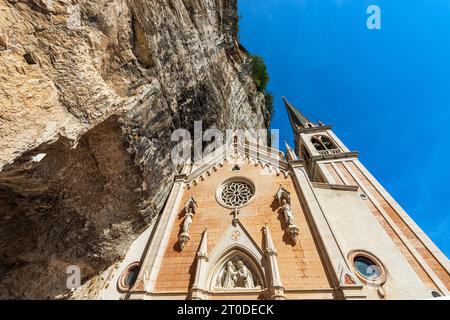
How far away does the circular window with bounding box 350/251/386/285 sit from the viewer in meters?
8.38

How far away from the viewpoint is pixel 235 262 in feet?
30.0

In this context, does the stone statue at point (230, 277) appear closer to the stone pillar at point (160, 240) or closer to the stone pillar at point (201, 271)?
the stone pillar at point (201, 271)

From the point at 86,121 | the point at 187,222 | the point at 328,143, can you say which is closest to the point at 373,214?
the point at 328,143

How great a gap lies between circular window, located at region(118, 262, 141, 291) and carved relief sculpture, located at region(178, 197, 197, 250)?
2.45 meters

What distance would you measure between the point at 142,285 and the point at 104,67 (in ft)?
27.2

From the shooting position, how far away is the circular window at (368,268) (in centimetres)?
838

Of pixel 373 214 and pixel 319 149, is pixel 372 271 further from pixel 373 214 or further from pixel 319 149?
pixel 319 149

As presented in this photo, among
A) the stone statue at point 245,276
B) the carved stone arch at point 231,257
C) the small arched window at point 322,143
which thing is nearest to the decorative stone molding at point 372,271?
the carved stone arch at point 231,257

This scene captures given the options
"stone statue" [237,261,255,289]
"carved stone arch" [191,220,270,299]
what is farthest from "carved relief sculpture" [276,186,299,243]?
"stone statue" [237,261,255,289]

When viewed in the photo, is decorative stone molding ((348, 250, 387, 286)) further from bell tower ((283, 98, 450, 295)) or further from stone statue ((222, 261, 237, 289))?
stone statue ((222, 261, 237, 289))

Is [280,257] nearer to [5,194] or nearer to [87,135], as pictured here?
[87,135]

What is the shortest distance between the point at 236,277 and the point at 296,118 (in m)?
22.3

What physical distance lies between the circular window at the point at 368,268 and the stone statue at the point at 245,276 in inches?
171

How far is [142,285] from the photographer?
27.4ft
